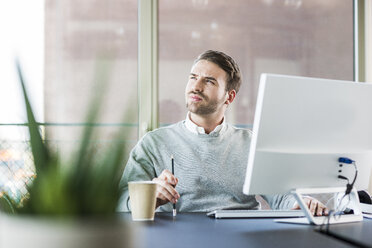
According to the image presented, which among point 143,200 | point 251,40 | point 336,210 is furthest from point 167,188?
point 251,40

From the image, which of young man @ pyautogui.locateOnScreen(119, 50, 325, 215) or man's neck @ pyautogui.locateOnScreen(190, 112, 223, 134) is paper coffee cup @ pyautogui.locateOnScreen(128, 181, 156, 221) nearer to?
young man @ pyautogui.locateOnScreen(119, 50, 325, 215)

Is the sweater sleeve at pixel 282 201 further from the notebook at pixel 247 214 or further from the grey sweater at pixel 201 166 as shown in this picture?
the notebook at pixel 247 214

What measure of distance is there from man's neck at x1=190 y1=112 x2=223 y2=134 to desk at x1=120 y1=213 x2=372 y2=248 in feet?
2.89

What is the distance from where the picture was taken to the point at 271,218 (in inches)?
52.3

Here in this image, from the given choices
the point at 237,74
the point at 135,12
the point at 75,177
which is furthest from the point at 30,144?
the point at 135,12

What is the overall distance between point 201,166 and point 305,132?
Answer: 810 mm

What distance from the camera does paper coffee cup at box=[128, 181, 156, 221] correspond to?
3.85 ft

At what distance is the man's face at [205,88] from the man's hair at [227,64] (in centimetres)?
2

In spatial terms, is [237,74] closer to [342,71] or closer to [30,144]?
[342,71]

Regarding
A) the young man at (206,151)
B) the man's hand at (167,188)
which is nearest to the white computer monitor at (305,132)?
the man's hand at (167,188)

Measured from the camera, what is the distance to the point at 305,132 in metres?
1.19

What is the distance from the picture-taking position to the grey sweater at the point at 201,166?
1.87 m

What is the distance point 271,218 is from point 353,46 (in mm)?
2495

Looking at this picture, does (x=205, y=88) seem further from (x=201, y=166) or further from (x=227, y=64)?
(x=201, y=166)
